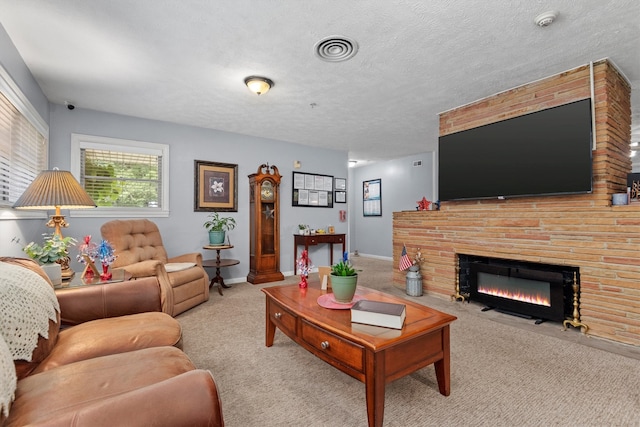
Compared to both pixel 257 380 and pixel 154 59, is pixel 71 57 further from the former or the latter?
pixel 257 380

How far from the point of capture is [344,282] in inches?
73.9

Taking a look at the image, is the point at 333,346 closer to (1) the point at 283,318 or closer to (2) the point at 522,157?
(1) the point at 283,318

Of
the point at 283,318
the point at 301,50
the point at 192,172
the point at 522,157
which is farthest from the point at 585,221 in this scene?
the point at 192,172

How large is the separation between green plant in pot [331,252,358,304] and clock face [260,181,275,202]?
3.07m

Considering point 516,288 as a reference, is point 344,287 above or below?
above

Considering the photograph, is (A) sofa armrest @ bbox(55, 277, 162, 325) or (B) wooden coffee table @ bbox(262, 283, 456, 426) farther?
(A) sofa armrest @ bbox(55, 277, 162, 325)

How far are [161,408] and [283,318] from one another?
1.25m

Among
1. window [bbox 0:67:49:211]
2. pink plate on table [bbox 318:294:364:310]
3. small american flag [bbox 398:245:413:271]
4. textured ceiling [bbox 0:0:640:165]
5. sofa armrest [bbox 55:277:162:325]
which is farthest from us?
small american flag [bbox 398:245:413:271]

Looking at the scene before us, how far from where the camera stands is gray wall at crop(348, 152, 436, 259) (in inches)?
254

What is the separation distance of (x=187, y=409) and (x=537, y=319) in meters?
3.36

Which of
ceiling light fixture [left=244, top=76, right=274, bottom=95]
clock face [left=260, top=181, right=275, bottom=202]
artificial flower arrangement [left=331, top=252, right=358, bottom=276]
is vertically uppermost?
ceiling light fixture [left=244, top=76, right=274, bottom=95]

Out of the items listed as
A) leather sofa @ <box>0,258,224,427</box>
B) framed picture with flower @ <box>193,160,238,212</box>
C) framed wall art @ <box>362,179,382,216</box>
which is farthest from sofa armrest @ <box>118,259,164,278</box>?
framed wall art @ <box>362,179,382,216</box>

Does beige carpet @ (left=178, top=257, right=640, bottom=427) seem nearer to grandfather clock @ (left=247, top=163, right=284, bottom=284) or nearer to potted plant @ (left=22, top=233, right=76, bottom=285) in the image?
potted plant @ (left=22, top=233, right=76, bottom=285)

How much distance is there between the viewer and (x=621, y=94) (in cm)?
289
